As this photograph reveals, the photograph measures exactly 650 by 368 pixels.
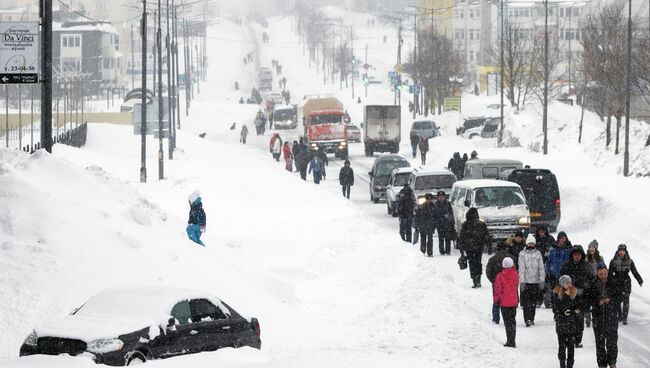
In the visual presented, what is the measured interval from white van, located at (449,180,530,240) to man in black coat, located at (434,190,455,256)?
58 cm

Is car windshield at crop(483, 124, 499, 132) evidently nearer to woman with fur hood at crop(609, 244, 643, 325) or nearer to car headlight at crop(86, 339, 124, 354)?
woman with fur hood at crop(609, 244, 643, 325)

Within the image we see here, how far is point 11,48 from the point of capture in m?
23.0

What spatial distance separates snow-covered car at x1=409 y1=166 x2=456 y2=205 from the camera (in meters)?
35.5

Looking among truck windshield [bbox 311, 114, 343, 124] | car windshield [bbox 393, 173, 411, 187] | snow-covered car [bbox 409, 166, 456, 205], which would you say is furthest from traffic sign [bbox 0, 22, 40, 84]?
truck windshield [bbox 311, 114, 343, 124]

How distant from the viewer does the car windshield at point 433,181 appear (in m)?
35.6

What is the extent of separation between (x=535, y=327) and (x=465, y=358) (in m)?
3.13

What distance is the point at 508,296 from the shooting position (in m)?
18.3

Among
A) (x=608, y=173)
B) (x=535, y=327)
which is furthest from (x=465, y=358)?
(x=608, y=173)

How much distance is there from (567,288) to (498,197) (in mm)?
13161

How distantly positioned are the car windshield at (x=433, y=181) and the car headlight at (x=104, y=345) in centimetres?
2309

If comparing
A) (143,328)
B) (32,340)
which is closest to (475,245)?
(143,328)

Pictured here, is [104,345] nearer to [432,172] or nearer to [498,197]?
[498,197]

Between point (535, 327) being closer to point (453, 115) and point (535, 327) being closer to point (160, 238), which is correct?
point (160, 238)

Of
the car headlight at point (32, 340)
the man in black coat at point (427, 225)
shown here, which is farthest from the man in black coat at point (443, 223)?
the car headlight at point (32, 340)
